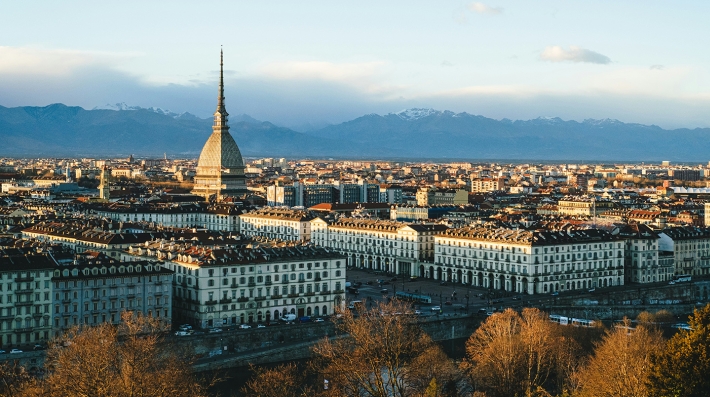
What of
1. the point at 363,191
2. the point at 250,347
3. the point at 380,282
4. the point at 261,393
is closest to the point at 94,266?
the point at 250,347

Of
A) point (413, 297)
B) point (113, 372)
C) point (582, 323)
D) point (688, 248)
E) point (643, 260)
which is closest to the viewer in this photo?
point (113, 372)

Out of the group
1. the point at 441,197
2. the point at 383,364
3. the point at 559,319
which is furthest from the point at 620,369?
the point at 441,197

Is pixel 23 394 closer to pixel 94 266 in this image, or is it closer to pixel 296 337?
pixel 94 266

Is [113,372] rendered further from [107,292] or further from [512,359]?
[107,292]

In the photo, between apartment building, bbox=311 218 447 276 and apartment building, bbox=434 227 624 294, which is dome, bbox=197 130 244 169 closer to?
apartment building, bbox=311 218 447 276

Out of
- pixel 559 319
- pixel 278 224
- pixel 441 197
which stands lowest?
pixel 559 319

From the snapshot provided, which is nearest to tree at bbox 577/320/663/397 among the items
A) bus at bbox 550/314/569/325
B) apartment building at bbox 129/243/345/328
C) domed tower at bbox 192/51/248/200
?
bus at bbox 550/314/569/325

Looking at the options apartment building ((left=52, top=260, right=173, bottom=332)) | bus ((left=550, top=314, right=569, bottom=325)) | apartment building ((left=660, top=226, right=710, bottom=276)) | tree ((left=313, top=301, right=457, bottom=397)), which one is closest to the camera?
tree ((left=313, top=301, right=457, bottom=397))
